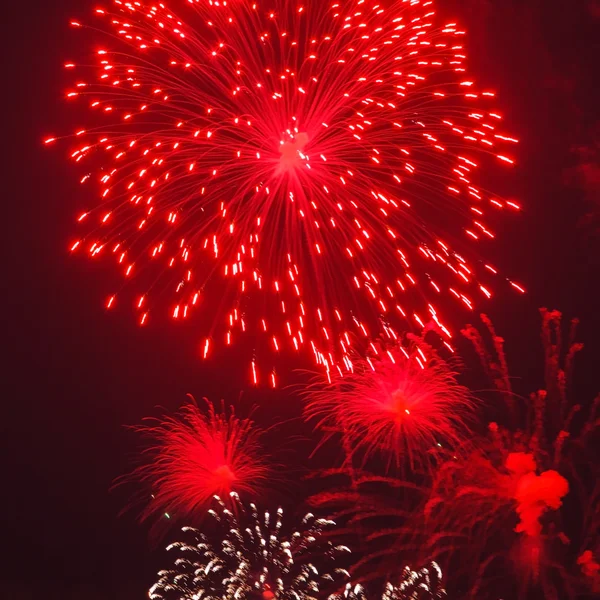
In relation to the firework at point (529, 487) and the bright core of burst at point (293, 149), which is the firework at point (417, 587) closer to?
the firework at point (529, 487)

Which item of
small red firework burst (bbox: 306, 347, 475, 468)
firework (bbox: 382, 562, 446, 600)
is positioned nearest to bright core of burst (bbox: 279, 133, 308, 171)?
small red firework burst (bbox: 306, 347, 475, 468)

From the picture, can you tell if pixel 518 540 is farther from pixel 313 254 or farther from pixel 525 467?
pixel 313 254


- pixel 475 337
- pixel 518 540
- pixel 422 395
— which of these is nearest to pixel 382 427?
pixel 422 395

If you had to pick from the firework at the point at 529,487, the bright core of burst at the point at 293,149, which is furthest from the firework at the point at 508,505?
the bright core of burst at the point at 293,149

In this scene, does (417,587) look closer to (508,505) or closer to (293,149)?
(508,505)

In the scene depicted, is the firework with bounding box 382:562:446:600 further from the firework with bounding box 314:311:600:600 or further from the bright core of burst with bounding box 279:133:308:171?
the bright core of burst with bounding box 279:133:308:171

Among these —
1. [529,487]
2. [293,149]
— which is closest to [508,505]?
[529,487]
